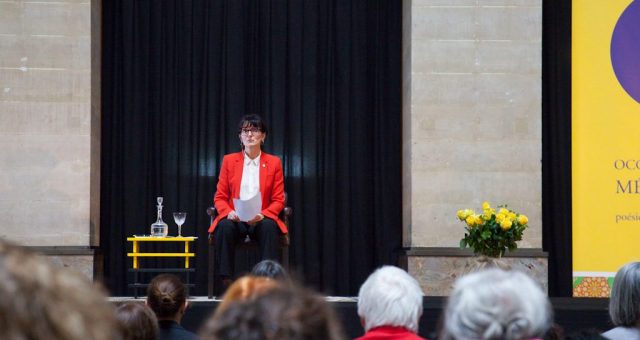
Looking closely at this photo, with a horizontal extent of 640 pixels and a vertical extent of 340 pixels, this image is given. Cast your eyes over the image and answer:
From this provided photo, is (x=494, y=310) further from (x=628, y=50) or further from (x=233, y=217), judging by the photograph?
(x=628, y=50)

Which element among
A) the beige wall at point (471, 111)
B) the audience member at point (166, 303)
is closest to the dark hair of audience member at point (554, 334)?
the audience member at point (166, 303)

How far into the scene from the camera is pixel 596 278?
7.21m

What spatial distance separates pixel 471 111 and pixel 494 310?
18.6ft

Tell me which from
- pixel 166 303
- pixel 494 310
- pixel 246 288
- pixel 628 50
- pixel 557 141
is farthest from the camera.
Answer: pixel 557 141

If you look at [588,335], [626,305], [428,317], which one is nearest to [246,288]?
[588,335]

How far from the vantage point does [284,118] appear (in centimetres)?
779

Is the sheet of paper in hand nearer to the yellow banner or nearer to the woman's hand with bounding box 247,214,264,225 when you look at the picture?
the woman's hand with bounding box 247,214,264,225

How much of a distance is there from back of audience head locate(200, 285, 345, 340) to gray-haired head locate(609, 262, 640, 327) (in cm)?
185

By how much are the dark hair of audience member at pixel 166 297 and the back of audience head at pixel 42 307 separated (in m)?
2.34

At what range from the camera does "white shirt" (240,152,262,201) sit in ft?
20.5

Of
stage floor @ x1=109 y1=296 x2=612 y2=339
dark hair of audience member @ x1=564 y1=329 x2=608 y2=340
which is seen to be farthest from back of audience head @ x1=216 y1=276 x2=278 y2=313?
stage floor @ x1=109 y1=296 x2=612 y2=339

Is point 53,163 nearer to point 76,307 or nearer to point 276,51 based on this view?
point 276,51

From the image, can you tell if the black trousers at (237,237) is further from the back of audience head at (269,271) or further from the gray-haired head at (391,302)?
the gray-haired head at (391,302)

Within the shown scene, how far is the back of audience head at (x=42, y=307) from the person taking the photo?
65 cm
